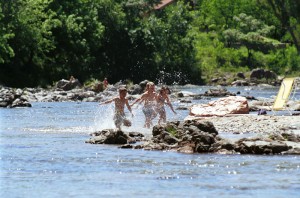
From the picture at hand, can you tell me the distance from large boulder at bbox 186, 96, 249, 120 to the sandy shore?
1.35 meters

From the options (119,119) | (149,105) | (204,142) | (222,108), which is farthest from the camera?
(222,108)

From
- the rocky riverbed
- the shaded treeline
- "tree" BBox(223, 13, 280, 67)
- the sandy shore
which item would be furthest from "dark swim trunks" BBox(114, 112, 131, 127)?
"tree" BBox(223, 13, 280, 67)

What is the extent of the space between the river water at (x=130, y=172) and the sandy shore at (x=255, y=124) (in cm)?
617

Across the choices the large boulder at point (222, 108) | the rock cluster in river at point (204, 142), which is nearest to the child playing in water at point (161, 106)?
the large boulder at point (222, 108)

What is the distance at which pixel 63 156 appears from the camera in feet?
78.8

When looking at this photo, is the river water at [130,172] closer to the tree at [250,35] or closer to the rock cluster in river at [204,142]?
the rock cluster in river at [204,142]

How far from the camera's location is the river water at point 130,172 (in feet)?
58.6

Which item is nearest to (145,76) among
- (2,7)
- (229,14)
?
(2,7)

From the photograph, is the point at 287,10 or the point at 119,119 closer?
the point at 119,119

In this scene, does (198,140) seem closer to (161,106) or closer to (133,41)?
(161,106)

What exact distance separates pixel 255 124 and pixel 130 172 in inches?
507

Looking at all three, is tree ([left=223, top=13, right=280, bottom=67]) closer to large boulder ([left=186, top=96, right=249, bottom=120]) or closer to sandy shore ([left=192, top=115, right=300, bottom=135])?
large boulder ([left=186, top=96, right=249, bottom=120])

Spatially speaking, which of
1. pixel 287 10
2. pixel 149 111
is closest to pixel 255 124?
pixel 149 111

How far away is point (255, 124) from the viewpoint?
3278cm
